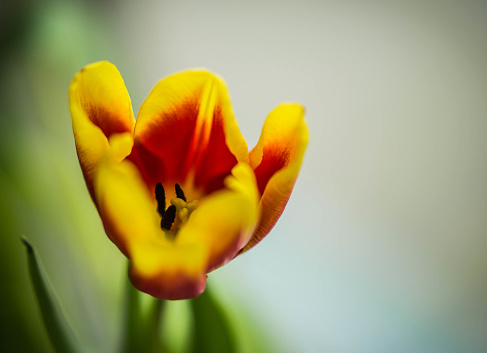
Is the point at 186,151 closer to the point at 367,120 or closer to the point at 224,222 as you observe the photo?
the point at 224,222

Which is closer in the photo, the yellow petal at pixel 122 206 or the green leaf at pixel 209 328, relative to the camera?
the yellow petal at pixel 122 206

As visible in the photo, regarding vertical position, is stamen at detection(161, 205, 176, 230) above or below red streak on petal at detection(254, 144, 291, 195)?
below

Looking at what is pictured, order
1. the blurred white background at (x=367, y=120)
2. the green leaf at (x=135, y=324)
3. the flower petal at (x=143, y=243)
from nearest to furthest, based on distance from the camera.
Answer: the flower petal at (x=143, y=243) → the green leaf at (x=135, y=324) → the blurred white background at (x=367, y=120)

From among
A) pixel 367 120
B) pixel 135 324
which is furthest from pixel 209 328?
pixel 367 120

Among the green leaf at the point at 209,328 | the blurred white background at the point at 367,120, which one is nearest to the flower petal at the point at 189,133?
the green leaf at the point at 209,328

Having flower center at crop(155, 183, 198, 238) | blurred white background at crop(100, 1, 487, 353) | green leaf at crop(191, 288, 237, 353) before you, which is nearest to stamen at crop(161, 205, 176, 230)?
flower center at crop(155, 183, 198, 238)

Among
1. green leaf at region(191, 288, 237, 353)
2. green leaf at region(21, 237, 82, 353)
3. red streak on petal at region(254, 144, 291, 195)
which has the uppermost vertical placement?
red streak on petal at region(254, 144, 291, 195)

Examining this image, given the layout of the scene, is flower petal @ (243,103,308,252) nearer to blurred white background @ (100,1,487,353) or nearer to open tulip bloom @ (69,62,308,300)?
open tulip bloom @ (69,62,308,300)

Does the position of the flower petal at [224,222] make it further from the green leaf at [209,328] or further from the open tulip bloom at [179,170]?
the green leaf at [209,328]
